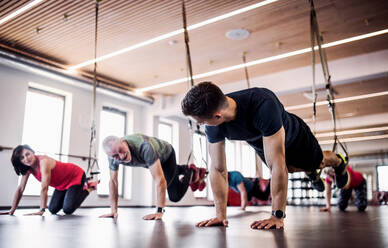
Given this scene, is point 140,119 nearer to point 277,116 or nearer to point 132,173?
point 132,173

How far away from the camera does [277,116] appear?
1887mm

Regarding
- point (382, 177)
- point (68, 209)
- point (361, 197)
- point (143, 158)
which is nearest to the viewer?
point (143, 158)

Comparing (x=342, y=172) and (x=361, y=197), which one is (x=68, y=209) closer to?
(x=342, y=172)

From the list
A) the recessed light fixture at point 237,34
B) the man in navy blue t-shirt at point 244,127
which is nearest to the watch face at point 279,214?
the man in navy blue t-shirt at point 244,127

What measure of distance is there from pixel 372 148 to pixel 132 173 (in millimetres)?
11101

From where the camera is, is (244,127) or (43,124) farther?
(43,124)

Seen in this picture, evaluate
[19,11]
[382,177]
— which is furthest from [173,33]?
[382,177]

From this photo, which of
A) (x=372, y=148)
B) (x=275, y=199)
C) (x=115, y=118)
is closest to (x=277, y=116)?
(x=275, y=199)

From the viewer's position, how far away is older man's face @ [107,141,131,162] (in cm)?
304

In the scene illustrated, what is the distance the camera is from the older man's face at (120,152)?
3.04m

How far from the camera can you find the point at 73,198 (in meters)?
4.36

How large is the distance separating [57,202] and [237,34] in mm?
3854

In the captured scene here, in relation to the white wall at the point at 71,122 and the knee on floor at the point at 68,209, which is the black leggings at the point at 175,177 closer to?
the knee on floor at the point at 68,209

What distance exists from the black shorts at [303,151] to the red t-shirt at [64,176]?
9.04 ft
